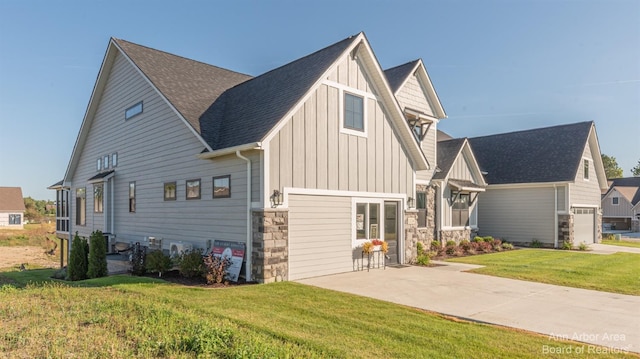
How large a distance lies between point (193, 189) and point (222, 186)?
5.49ft

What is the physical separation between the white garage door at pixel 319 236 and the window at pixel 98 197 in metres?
10.7

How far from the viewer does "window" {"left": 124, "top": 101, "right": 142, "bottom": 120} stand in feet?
46.3

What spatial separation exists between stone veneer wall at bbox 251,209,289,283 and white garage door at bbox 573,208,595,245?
17214mm

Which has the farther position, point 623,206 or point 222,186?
point 623,206

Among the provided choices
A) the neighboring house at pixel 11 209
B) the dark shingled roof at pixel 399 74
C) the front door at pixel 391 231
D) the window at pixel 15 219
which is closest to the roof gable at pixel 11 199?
the neighboring house at pixel 11 209

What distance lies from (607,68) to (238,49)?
46.0 feet

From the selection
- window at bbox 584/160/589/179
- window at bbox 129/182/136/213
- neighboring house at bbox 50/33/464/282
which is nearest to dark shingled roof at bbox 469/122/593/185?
window at bbox 584/160/589/179

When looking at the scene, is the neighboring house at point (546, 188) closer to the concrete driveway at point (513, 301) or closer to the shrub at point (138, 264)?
the concrete driveway at point (513, 301)

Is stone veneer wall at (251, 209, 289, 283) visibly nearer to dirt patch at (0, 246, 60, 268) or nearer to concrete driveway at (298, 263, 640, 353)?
concrete driveway at (298, 263, 640, 353)

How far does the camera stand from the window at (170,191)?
12.4 meters

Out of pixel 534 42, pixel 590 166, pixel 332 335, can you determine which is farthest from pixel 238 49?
pixel 590 166

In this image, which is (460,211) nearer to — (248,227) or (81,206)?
(248,227)

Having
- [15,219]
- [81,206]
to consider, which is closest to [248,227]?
[81,206]

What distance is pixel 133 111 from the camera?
14508 mm
